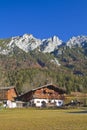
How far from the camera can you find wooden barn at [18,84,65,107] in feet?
336

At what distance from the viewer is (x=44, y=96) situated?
10494 centimetres

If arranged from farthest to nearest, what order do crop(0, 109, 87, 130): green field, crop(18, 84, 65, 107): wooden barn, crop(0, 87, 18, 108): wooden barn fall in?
1. crop(0, 87, 18, 108): wooden barn
2. crop(18, 84, 65, 107): wooden barn
3. crop(0, 109, 87, 130): green field

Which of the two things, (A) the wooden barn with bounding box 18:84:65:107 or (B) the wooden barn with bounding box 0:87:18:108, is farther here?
(B) the wooden barn with bounding box 0:87:18:108

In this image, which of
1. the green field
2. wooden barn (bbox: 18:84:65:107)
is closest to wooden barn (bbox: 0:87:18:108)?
wooden barn (bbox: 18:84:65:107)

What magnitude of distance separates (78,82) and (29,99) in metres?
82.9

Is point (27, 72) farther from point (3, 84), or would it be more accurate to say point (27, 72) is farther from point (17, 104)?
point (17, 104)

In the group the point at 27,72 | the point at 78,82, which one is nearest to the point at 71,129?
the point at 78,82

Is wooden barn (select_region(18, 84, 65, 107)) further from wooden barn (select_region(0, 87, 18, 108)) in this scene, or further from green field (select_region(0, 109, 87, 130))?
green field (select_region(0, 109, 87, 130))

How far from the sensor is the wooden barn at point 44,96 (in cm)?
10244

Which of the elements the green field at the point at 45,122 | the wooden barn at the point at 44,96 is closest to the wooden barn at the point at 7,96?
the wooden barn at the point at 44,96

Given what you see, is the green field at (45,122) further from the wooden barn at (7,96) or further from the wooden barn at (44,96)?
the wooden barn at (7,96)

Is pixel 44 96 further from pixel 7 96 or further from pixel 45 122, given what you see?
pixel 45 122

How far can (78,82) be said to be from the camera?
182 m

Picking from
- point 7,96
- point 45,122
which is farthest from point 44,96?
point 45,122
